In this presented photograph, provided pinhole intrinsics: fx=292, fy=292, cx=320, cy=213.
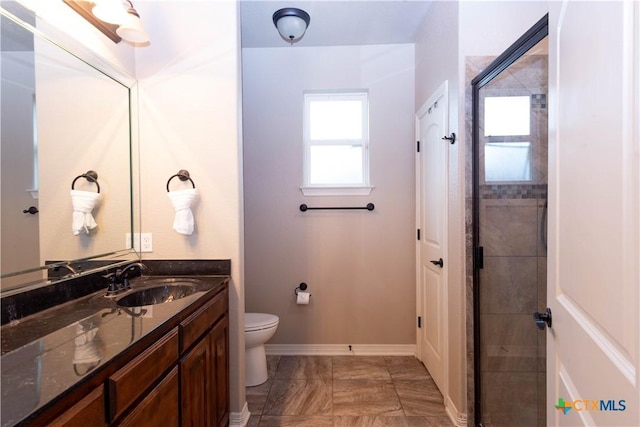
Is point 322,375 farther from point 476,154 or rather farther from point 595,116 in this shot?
point 595,116

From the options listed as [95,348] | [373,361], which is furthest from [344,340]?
[95,348]

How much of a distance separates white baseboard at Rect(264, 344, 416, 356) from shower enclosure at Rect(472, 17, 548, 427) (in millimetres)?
951

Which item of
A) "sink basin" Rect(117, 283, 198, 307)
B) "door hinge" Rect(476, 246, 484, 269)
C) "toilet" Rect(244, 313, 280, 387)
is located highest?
"door hinge" Rect(476, 246, 484, 269)

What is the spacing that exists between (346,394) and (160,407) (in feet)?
4.70

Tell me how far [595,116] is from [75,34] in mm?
2060

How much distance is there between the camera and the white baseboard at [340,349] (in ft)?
8.71

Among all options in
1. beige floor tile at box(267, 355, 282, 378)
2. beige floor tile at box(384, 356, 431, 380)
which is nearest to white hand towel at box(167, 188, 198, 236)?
beige floor tile at box(267, 355, 282, 378)

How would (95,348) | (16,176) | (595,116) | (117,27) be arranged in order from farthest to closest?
(117,27)
(16,176)
(95,348)
(595,116)

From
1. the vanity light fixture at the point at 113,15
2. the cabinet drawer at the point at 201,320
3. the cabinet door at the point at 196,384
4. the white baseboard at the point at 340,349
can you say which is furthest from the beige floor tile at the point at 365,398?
the vanity light fixture at the point at 113,15

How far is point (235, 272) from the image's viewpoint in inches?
70.8

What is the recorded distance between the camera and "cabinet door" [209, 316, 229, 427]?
1514mm

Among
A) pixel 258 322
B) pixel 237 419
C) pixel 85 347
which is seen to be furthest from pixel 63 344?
pixel 258 322

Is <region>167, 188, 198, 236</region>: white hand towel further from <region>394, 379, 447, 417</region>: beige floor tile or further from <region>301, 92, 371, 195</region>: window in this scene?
<region>394, 379, 447, 417</region>: beige floor tile

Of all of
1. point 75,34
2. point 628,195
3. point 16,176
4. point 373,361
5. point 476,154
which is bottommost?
point 373,361
